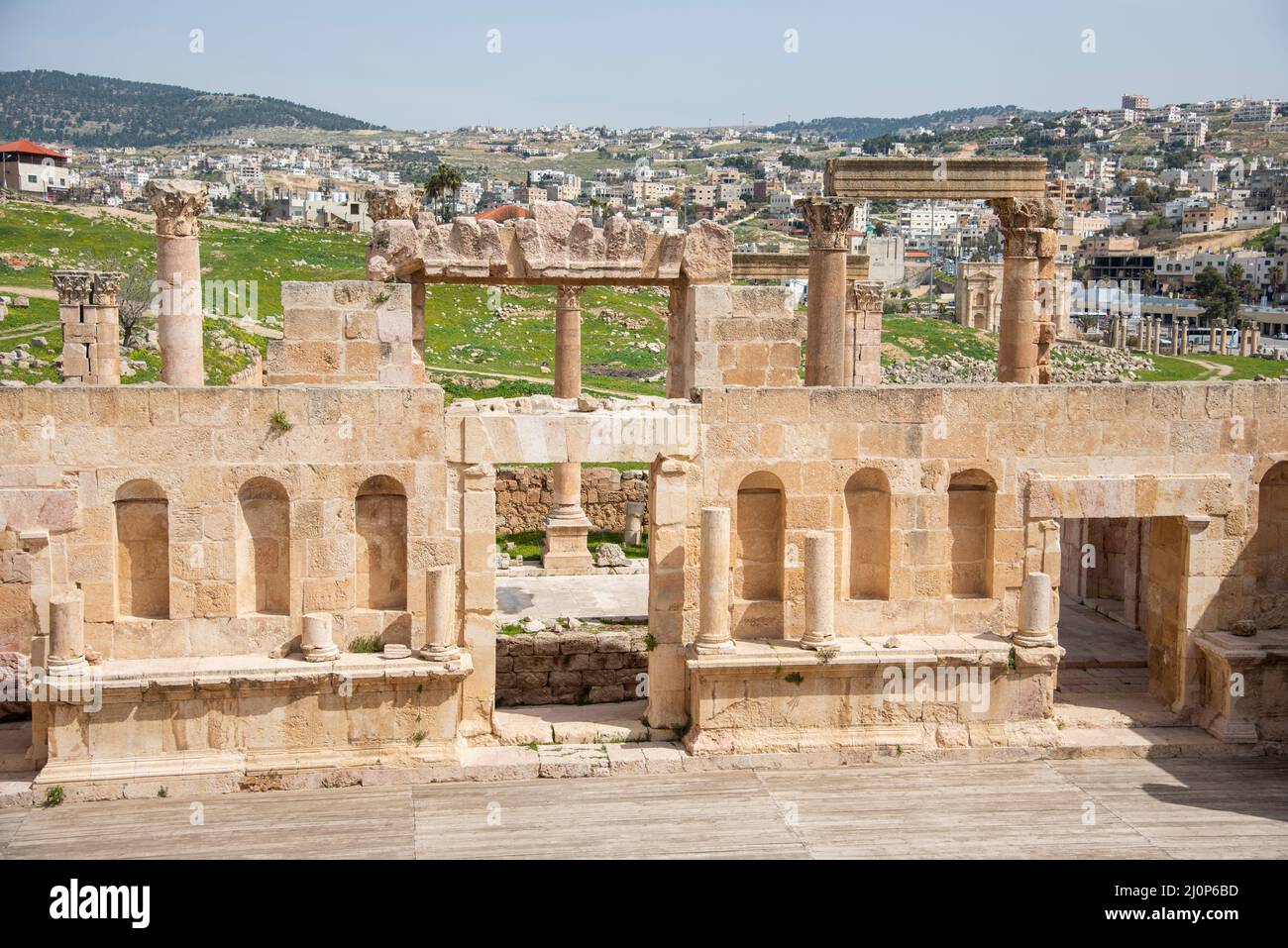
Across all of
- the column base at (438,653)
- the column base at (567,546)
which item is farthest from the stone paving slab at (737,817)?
the column base at (567,546)

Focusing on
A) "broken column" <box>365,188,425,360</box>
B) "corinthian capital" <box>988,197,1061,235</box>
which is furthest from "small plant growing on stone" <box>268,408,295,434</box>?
"corinthian capital" <box>988,197,1061,235</box>

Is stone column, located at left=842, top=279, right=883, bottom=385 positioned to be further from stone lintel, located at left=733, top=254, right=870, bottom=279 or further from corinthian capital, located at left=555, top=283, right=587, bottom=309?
corinthian capital, located at left=555, top=283, right=587, bottom=309

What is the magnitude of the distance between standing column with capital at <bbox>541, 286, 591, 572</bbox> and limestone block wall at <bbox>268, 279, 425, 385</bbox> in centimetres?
677

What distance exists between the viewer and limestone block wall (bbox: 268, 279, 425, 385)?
556 inches

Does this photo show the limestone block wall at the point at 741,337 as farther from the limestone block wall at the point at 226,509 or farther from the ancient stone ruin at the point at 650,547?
the limestone block wall at the point at 226,509

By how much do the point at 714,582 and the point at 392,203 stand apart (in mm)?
9190

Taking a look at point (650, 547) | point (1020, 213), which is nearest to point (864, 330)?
point (1020, 213)

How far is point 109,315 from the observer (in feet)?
82.0

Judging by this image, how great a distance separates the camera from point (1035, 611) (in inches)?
521

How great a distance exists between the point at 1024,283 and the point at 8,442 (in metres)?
13.0
